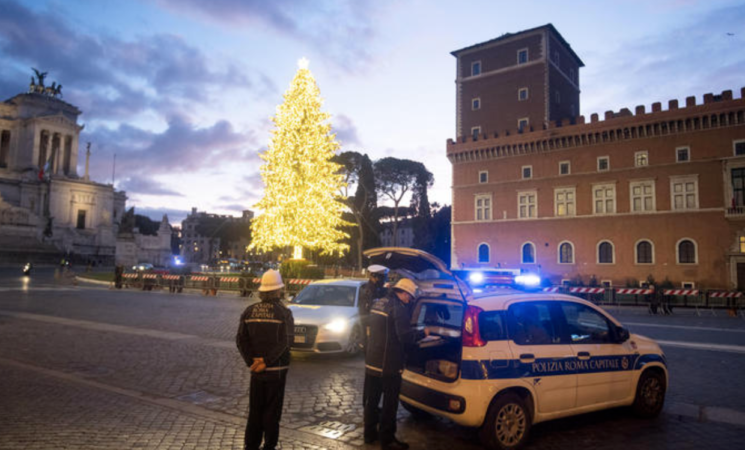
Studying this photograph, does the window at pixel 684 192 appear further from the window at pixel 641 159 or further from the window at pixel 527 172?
the window at pixel 527 172

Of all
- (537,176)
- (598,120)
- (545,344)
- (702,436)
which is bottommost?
(702,436)

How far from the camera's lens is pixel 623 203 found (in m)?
38.6

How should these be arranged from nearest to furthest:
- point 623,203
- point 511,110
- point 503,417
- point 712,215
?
1. point 503,417
2. point 712,215
3. point 623,203
4. point 511,110

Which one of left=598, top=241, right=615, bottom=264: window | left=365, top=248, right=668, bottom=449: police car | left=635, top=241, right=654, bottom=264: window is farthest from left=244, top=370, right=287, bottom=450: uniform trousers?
left=598, top=241, right=615, bottom=264: window

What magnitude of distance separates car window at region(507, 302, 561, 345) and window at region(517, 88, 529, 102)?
145 feet

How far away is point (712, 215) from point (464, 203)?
64.5 feet

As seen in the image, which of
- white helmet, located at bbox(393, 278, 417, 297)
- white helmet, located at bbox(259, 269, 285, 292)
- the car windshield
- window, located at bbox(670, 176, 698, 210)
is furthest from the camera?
window, located at bbox(670, 176, 698, 210)

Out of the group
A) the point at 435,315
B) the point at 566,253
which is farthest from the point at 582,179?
the point at 435,315

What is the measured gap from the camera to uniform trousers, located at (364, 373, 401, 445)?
194 inches

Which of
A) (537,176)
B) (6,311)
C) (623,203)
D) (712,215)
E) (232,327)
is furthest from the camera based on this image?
(537,176)

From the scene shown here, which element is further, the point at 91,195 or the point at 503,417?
the point at 91,195

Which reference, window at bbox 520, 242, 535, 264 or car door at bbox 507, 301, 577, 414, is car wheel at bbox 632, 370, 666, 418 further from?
window at bbox 520, 242, 535, 264

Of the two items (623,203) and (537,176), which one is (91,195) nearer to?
(537,176)

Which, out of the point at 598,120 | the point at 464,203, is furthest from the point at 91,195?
the point at 598,120
